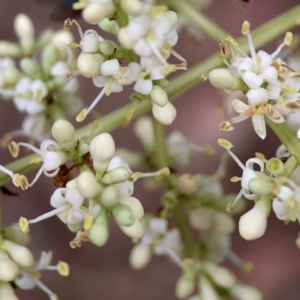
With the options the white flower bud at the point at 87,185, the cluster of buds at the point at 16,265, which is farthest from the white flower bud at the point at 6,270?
the white flower bud at the point at 87,185

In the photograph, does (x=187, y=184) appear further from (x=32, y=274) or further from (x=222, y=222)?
(x=32, y=274)

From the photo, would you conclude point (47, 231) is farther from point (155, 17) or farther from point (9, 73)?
point (155, 17)

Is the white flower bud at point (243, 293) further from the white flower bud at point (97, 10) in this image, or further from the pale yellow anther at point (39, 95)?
the white flower bud at point (97, 10)

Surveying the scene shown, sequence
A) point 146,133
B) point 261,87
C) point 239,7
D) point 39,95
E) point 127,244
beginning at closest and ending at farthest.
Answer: point 261,87 < point 239,7 < point 39,95 < point 146,133 < point 127,244

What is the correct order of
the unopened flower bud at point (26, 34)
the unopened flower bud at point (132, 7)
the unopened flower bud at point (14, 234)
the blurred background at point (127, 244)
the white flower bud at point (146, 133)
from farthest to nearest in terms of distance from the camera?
the blurred background at point (127, 244) < the white flower bud at point (146, 133) < the unopened flower bud at point (26, 34) < the unopened flower bud at point (14, 234) < the unopened flower bud at point (132, 7)

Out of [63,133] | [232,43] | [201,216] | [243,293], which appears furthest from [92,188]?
[243,293]

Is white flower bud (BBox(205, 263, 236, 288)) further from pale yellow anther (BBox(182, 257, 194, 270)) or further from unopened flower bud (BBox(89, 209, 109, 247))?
unopened flower bud (BBox(89, 209, 109, 247))
